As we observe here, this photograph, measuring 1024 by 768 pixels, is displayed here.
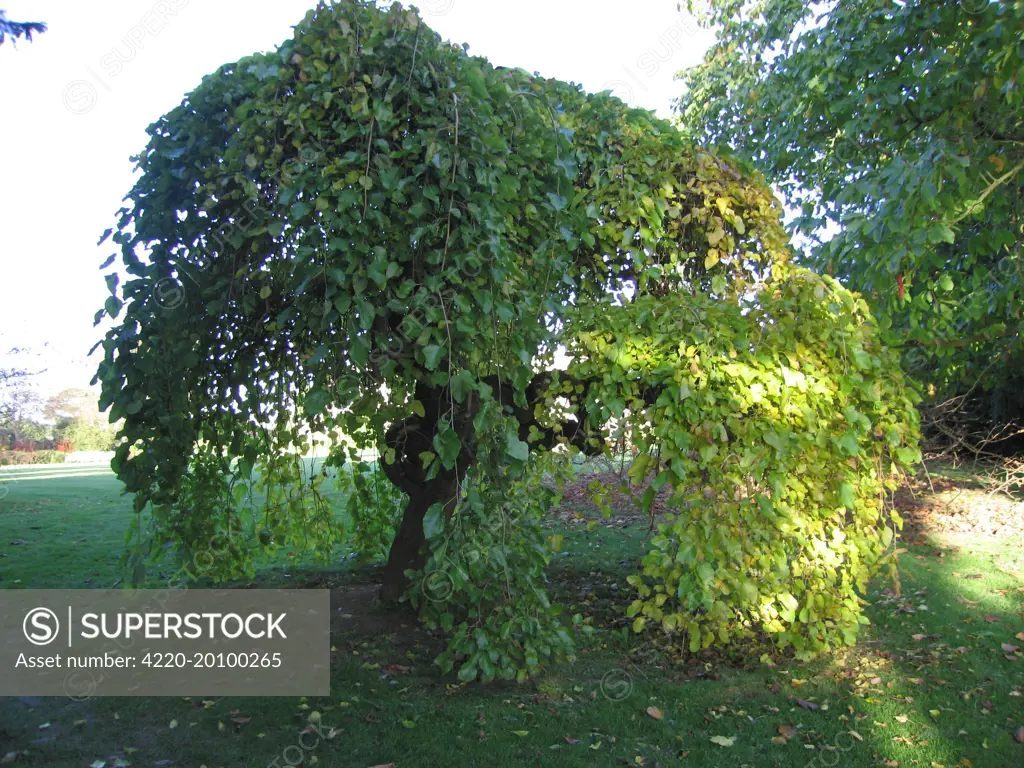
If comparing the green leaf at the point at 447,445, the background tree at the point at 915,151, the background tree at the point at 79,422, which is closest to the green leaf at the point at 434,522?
the green leaf at the point at 447,445

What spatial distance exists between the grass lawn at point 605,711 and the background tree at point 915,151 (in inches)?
65.1

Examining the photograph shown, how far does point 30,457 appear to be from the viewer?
1494 cm

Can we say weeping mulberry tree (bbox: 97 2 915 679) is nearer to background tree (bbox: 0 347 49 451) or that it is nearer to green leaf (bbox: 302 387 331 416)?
green leaf (bbox: 302 387 331 416)

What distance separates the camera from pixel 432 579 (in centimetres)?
244

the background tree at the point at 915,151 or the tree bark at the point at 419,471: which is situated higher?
the background tree at the point at 915,151

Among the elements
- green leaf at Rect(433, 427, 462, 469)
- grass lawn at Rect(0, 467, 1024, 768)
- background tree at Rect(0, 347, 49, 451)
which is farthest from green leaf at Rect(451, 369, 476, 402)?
background tree at Rect(0, 347, 49, 451)

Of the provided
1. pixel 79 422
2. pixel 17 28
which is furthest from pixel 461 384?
pixel 79 422

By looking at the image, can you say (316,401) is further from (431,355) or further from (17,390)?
(17,390)

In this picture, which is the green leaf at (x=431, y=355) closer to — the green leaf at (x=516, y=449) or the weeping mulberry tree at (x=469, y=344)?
the weeping mulberry tree at (x=469, y=344)

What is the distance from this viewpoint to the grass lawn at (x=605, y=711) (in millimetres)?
2379

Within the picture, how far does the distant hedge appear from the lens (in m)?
14.1

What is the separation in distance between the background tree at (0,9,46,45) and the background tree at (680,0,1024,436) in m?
4.52

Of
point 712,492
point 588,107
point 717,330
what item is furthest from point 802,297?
point 588,107

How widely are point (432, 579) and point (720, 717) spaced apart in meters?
1.27
